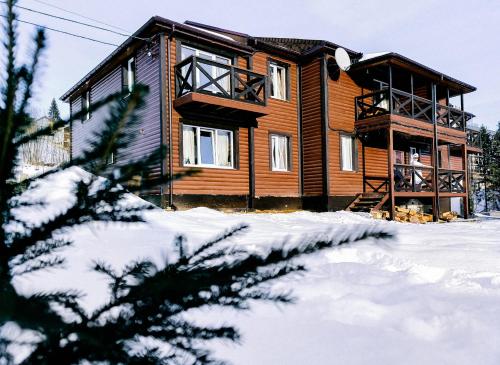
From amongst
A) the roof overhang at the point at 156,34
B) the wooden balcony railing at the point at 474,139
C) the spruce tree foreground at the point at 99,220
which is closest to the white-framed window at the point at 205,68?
the roof overhang at the point at 156,34

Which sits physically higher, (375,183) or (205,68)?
(205,68)

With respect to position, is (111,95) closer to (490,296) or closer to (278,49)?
(490,296)

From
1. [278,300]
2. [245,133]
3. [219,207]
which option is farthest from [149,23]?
[278,300]

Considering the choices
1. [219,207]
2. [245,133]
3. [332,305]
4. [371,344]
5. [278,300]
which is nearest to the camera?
[278,300]

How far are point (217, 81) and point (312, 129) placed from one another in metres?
3.98

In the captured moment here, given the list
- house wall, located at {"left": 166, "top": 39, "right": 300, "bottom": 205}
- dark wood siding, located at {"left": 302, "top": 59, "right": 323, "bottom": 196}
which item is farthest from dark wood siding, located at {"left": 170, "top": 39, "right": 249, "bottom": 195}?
dark wood siding, located at {"left": 302, "top": 59, "right": 323, "bottom": 196}

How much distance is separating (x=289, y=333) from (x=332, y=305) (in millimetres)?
582

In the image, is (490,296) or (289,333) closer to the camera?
(289,333)

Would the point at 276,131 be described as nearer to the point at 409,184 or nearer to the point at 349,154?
the point at 349,154

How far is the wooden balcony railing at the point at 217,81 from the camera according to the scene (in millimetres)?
10055

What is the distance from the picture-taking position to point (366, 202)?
13.2m

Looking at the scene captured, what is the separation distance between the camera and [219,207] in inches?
440

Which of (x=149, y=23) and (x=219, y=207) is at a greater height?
(x=149, y=23)

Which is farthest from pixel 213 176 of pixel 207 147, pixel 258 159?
pixel 258 159
